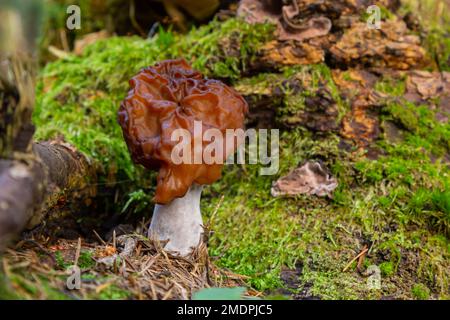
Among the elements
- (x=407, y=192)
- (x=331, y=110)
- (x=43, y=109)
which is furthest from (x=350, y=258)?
(x=43, y=109)

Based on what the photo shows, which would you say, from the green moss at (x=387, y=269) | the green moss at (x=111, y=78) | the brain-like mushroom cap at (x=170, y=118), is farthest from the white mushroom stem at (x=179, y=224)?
the green moss at (x=387, y=269)

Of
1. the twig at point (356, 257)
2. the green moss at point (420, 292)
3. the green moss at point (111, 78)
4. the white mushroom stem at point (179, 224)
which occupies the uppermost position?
the green moss at point (111, 78)

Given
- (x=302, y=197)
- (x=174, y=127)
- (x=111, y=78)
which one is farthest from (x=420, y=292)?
(x=111, y=78)

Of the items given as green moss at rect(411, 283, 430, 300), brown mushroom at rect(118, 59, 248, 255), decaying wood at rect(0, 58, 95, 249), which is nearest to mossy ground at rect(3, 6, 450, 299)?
green moss at rect(411, 283, 430, 300)

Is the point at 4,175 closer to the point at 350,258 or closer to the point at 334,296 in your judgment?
the point at 334,296

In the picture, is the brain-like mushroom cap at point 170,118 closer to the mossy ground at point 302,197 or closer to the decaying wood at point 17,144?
the mossy ground at point 302,197

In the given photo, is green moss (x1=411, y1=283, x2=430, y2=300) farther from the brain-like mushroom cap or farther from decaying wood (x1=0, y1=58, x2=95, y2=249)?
decaying wood (x1=0, y1=58, x2=95, y2=249)
